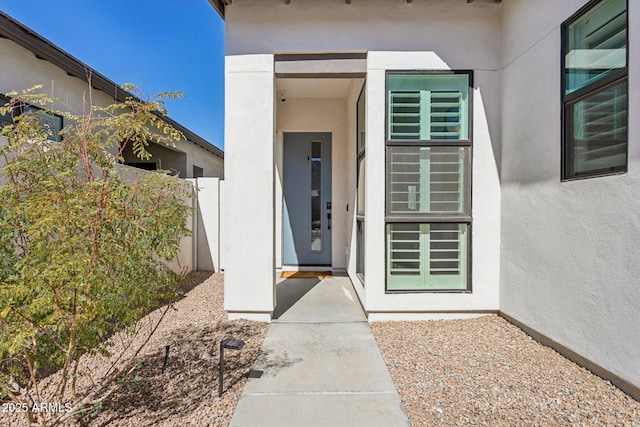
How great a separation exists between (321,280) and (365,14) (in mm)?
4274

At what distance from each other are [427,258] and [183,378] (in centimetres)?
303

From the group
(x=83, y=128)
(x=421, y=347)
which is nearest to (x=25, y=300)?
(x=83, y=128)

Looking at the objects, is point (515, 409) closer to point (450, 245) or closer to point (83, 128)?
point (450, 245)

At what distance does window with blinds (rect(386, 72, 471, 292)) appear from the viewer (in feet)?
12.9

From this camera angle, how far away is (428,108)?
3.92 meters

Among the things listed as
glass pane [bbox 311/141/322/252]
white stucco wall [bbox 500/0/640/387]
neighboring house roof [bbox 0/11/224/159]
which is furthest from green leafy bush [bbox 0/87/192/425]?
glass pane [bbox 311/141/322/252]

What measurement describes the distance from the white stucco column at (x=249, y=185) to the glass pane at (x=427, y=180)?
1592 mm

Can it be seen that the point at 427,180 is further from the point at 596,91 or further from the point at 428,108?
the point at 596,91

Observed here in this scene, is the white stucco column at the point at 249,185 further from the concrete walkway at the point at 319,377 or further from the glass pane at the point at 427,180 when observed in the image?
the glass pane at the point at 427,180

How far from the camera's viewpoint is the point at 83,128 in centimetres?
200

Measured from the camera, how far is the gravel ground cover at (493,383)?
2.21 meters

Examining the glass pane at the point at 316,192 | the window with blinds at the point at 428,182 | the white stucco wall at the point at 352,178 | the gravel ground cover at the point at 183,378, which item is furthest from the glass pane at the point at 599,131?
the glass pane at the point at 316,192

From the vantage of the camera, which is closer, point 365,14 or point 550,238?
point 550,238

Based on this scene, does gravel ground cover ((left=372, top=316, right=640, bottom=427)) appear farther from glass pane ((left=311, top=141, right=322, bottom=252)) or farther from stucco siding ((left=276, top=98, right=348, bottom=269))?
glass pane ((left=311, top=141, right=322, bottom=252))
